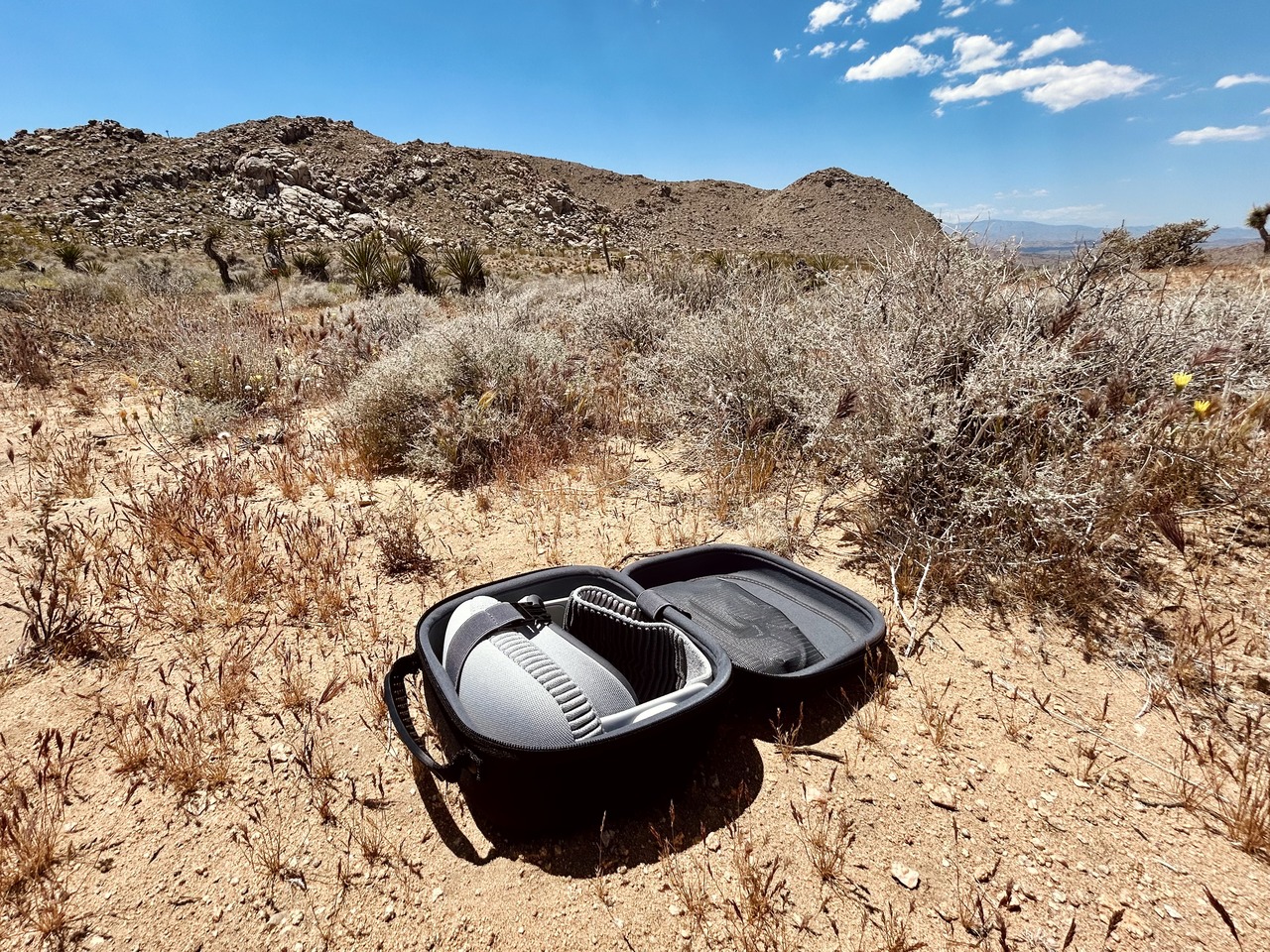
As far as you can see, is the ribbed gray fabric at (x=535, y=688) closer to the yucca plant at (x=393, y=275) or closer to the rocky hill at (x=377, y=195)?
the yucca plant at (x=393, y=275)

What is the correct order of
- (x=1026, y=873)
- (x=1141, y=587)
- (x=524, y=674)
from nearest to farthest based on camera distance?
(x=1026, y=873) → (x=524, y=674) → (x=1141, y=587)

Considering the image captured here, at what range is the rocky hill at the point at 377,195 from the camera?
32.9 metres

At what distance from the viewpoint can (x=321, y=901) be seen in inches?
59.1

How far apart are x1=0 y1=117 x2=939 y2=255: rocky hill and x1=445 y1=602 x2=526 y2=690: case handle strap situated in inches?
1458

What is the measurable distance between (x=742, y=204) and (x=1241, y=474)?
58.5 meters

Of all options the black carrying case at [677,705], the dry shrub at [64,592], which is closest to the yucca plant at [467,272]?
the dry shrub at [64,592]

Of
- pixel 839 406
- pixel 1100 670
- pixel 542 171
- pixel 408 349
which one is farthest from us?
pixel 542 171

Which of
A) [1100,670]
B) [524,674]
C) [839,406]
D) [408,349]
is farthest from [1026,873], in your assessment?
[408,349]

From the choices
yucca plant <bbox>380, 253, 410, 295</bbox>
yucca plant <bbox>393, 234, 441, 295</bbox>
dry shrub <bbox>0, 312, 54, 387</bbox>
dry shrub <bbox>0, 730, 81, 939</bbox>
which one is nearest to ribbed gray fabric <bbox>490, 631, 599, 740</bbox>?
dry shrub <bbox>0, 730, 81, 939</bbox>

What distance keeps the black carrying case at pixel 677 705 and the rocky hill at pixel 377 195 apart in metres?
36.1

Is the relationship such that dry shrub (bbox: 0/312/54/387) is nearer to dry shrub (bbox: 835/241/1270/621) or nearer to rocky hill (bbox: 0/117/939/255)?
dry shrub (bbox: 835/241/1270/621)

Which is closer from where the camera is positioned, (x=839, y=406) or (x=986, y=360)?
(x=986, y=360)

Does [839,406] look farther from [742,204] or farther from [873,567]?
[742,204]

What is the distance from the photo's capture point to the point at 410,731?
1793 millimetres
